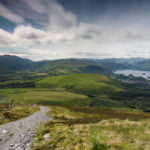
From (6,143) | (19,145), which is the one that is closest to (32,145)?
(19,145)

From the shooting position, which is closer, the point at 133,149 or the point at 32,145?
the point at 133,149

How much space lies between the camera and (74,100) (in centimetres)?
19338

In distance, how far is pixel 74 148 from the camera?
30.3 feet

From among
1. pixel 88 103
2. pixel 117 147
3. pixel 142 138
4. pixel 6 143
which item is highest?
pixel 117 147

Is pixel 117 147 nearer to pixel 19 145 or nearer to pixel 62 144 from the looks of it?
pixel 62 144

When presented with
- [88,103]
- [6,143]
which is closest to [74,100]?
[88,103]

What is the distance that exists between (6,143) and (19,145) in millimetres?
1676

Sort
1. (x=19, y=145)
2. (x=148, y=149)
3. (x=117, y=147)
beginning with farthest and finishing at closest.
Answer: (x=19, y=145), (x=117, y=147), (x=148, y=149)

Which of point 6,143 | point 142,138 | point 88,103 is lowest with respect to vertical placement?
point 88,103

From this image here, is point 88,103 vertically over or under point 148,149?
under

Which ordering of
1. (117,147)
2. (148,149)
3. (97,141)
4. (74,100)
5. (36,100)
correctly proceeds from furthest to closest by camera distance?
1. (74,100)
2. (36,100)
3. (97,141)
4. (117,147)
5. (148,149)

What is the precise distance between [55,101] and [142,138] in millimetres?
166608

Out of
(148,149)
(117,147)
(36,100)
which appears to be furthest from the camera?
(36,100)

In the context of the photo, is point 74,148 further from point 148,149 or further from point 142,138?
point 142,138
